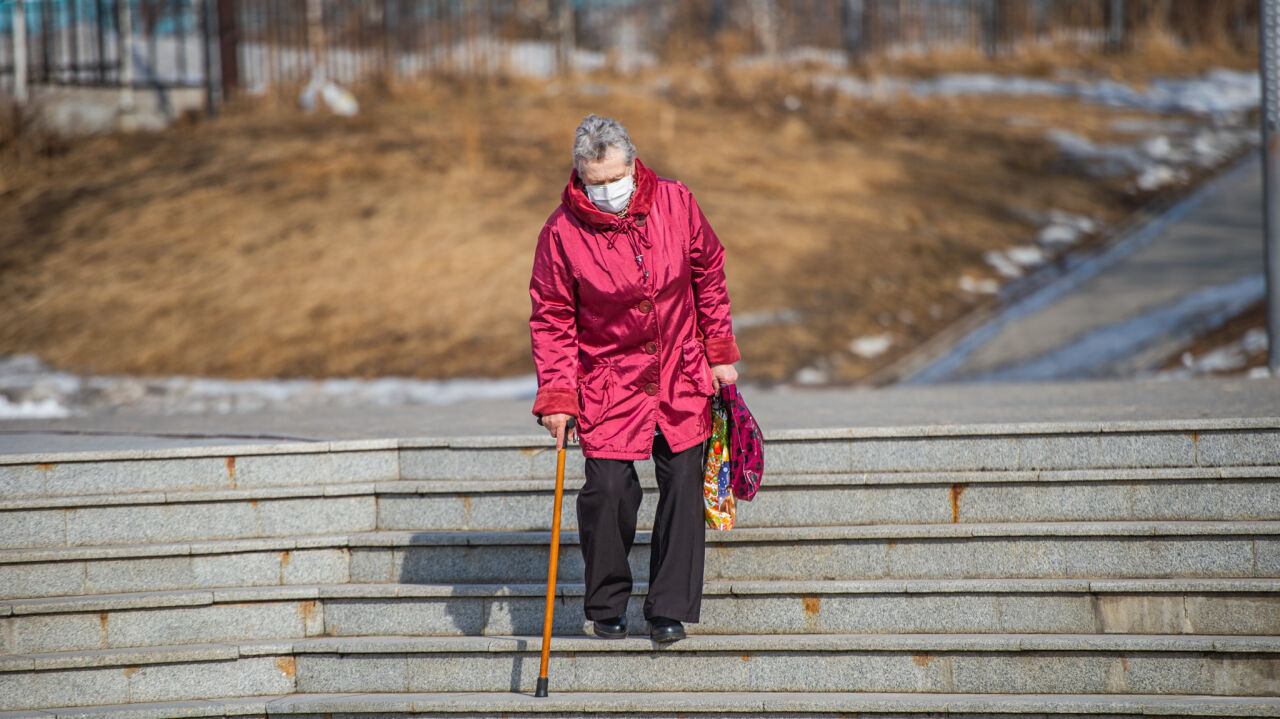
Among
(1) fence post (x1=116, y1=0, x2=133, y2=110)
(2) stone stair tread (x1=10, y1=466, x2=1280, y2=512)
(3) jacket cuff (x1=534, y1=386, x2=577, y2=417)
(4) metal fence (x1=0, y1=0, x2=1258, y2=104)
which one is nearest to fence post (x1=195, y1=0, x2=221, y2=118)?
(4) metal fence (x1=0, y1=0, x2=1258, y2=104)

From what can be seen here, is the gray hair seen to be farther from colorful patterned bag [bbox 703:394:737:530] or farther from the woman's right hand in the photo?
colorful patterned bag [bbox 703:394:737:530]

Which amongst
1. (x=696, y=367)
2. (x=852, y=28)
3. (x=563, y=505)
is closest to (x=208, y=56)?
(x=852, y=28)

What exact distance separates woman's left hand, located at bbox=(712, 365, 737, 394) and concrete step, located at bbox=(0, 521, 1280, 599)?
71cm

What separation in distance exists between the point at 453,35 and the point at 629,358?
16509mm

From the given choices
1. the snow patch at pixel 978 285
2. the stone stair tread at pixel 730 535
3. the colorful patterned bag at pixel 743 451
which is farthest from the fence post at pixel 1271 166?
the colorful patterned bag at pixel 743 451

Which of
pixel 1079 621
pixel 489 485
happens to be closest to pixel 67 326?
pixel 489 485

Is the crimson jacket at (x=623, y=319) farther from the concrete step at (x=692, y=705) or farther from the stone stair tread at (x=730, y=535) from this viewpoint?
the concrete step at (x=692, y=705)

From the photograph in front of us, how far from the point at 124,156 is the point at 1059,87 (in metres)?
13.4

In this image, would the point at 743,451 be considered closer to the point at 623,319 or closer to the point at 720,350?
the point at 720,350

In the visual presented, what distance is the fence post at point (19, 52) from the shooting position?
12.7 metres

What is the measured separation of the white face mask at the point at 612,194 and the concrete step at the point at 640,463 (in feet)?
4.50

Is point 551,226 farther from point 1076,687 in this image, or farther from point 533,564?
point 1076,687

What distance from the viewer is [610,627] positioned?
3.79 m

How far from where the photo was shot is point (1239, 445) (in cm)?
432
